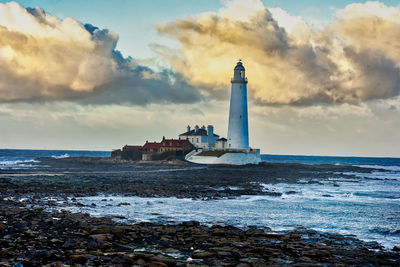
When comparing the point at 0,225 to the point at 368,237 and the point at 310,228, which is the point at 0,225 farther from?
the point at 368,237

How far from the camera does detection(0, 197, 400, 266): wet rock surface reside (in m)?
10.6

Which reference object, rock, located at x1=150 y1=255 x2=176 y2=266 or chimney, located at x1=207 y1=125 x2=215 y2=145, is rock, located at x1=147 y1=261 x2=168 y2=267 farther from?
chimney, located at x1=207 y1=125 x2=215 y2=145

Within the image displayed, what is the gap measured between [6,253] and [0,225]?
3487 millimetres

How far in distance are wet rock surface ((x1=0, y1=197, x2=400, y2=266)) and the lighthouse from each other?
48.1 m

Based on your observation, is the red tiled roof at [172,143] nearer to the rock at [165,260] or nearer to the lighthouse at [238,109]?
the lighthouse at [238,109]

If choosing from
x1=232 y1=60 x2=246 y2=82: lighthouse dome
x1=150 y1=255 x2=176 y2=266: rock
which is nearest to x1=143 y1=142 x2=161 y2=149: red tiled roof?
x1=232 y1=60 x2=246 y2=82: lighthouse dome

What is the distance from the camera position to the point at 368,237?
50.6ft

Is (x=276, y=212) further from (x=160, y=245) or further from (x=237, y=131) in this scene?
(x=237, y=131)

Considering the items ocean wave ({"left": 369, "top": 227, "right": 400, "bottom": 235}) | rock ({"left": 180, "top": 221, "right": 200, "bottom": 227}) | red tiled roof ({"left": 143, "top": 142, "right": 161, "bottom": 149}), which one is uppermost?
red tiled roof ({"left": 143, "top": 142, "right": 161, "bottom": 149})

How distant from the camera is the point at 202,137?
78.8 m

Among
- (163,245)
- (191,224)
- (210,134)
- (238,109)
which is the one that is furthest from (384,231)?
(210,134)

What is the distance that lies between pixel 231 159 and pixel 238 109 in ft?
25.5

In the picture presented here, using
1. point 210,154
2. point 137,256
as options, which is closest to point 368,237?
point 137,256

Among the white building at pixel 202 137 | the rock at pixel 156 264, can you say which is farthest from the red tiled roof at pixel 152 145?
the rock at pixel 156 264
